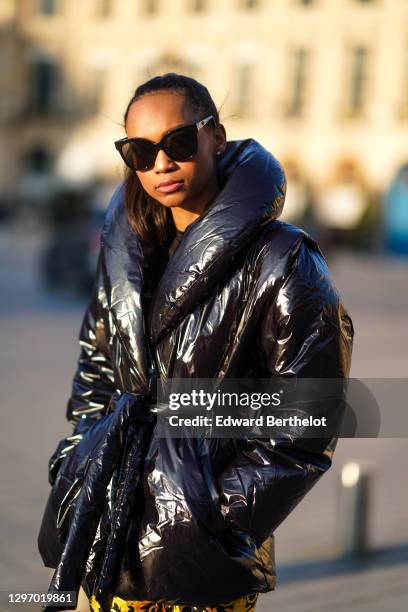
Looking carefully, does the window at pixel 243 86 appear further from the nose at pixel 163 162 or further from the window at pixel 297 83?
the nose at pixel 163 162

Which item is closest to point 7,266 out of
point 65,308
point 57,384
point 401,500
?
point 65,308

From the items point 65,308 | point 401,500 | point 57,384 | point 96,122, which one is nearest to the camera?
point 401,500

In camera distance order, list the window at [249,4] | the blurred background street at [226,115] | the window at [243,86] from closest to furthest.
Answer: the blurred background street at [226,115] → the window at [249,4] → the window at [243,86]

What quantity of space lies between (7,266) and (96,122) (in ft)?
77.1

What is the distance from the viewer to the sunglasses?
7.61ft

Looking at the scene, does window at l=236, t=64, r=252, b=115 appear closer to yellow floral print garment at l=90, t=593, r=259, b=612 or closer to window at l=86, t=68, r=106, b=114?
window at l=86, t=68, r=106, b=114

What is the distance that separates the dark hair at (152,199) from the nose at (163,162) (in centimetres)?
12

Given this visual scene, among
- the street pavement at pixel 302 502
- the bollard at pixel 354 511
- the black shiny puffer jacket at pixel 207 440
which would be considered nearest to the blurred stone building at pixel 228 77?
the street pavement at pixel 302 502

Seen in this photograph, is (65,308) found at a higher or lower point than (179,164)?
lower

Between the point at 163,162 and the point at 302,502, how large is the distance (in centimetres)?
397

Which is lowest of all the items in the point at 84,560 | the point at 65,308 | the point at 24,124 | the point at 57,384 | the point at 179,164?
the point at 24,124

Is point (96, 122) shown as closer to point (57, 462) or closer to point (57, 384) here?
point (57, 384)

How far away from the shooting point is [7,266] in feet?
79.6

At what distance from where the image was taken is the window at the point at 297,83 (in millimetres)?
42469
